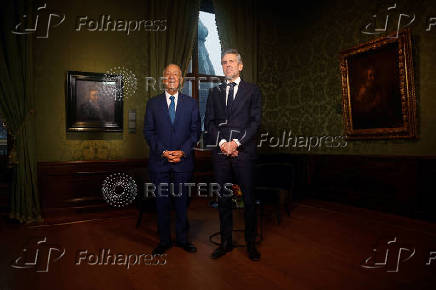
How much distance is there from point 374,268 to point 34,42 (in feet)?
15.5

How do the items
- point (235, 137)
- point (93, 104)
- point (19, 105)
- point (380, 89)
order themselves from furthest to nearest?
point (93, 104), point (380, 89), point (19, 105), point (235, 137)

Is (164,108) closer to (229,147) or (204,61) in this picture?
(229,147)

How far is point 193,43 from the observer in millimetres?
4973

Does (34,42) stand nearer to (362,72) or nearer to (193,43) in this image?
(193,43)

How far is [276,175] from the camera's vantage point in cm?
421

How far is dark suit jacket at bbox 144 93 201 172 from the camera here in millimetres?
2635

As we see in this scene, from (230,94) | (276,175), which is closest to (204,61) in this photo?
(276,175)

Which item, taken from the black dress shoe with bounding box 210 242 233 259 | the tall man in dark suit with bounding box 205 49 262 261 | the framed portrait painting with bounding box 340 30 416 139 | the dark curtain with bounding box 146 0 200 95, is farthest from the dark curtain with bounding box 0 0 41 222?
the framed portrait painting with bounding box 340 30 416 139

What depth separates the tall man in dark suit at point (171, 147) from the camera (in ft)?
8.61

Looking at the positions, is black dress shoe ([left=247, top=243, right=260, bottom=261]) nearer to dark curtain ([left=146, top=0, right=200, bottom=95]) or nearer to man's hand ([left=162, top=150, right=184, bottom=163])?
man's hand ([left=162, top=150, right=184, bottom=163])

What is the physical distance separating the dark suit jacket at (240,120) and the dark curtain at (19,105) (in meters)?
2.77

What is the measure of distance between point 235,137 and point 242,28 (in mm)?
3691

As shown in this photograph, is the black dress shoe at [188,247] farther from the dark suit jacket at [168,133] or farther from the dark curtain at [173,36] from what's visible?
the dark curtain at [173,36]

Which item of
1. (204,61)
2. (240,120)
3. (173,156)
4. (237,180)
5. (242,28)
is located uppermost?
(242,28)
